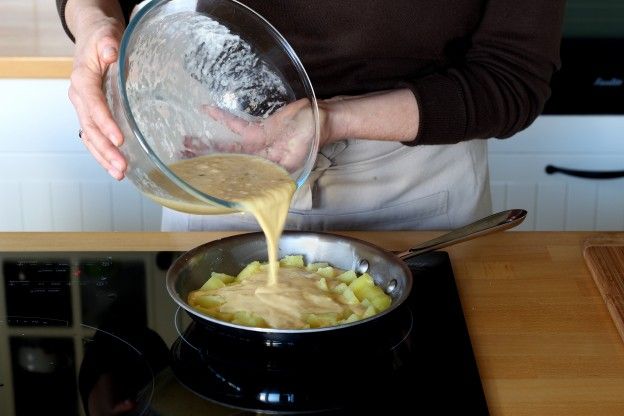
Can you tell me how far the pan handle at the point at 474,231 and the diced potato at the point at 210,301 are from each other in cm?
21

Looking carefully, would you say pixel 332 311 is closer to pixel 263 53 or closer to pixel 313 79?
pixel 263 53

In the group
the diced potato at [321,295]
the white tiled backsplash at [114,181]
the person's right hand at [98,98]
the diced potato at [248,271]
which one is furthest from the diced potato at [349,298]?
the white tiled backsplash at [114,181]

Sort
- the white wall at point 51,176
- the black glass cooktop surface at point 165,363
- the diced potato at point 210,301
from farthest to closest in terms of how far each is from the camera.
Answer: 1. the white wall at point 51,176
2. the diced potato at point 210,301
3. the black glass cooktop surface at point 165,363

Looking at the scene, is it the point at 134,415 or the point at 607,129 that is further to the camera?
the point at 607,129

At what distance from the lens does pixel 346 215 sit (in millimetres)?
1290

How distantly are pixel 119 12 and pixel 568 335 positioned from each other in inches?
26.7

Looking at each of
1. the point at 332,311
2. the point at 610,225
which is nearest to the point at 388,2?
the point at 332,311

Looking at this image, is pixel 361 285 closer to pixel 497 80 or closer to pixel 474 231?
pixel 474 231

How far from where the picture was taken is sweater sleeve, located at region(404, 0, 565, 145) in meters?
1.16

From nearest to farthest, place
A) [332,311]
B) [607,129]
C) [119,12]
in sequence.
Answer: [332,311]
[119,12]
[607,129]

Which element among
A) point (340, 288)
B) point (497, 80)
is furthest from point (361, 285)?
point (497, 80)

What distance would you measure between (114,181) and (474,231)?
0.95 m

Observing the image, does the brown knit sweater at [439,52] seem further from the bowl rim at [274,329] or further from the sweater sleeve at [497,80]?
the bowl rim at [274,329]

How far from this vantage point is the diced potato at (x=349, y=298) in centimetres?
92
